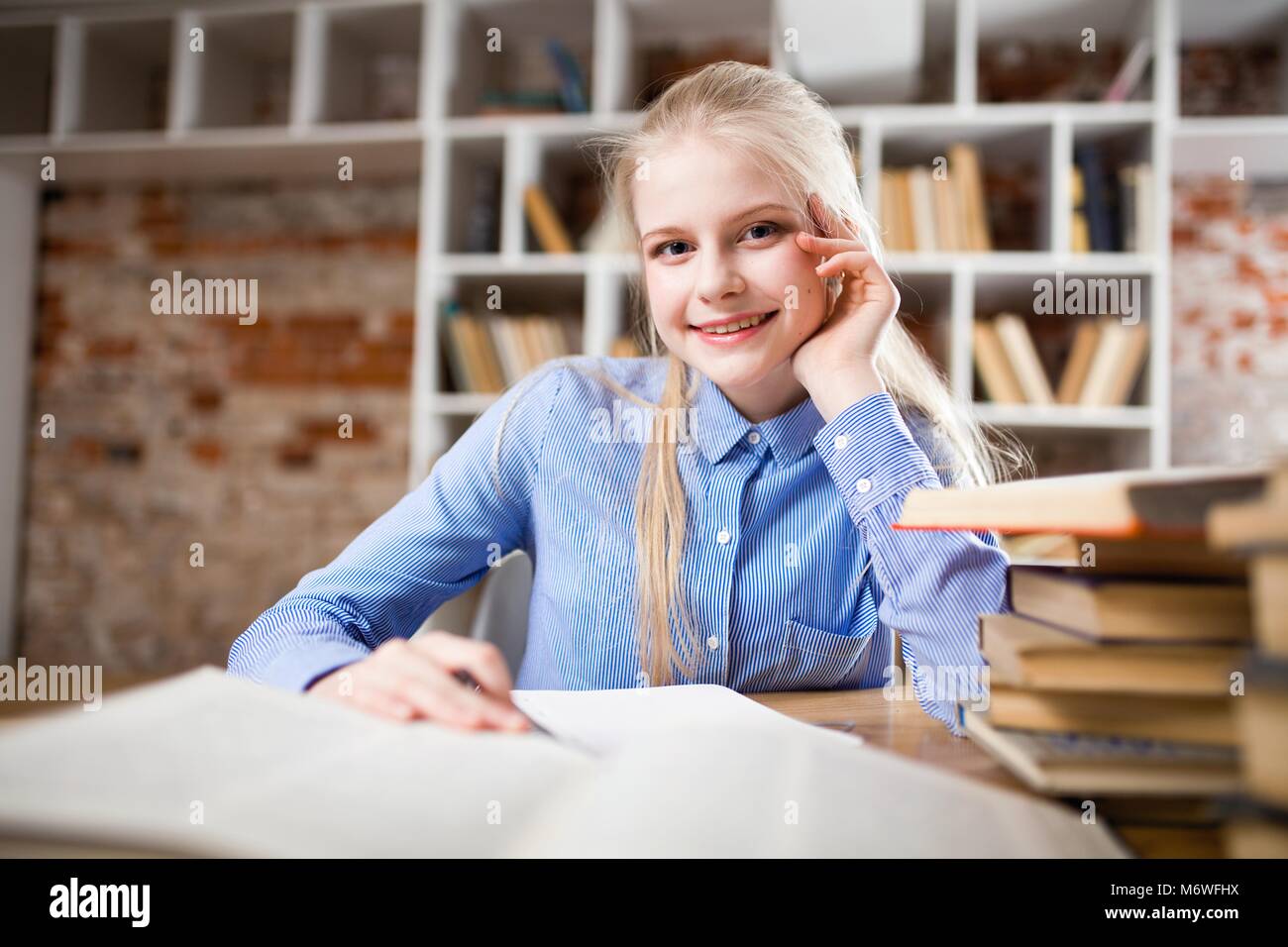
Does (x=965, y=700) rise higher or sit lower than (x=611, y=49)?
lower

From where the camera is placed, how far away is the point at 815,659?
110cm

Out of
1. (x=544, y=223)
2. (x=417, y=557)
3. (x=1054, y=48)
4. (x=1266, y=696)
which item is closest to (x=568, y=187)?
(x=544, y=223)

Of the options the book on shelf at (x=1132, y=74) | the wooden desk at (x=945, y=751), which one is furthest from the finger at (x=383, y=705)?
the book on shelf at (x=1132, y=74)

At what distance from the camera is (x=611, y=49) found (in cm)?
280

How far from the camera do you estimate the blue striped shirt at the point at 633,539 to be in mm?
963

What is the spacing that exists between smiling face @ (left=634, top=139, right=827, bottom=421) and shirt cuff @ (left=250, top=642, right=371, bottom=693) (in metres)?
0.56

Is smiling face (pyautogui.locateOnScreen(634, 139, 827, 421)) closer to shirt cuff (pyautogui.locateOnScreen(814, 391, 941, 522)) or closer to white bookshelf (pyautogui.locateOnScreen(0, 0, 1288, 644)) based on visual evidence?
shirt cuff (pyautogui.locateOnScreen(814, 391, 941, 522))

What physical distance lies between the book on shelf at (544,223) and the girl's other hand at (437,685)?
230 cm

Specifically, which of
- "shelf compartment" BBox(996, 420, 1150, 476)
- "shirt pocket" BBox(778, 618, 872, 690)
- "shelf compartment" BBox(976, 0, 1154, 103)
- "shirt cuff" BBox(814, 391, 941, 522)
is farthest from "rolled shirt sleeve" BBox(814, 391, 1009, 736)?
"shelf compartment" BBox(976, 0, 1154, 103)

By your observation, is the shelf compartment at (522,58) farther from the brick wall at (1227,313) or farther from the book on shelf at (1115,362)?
the brick wall at (1227,313)

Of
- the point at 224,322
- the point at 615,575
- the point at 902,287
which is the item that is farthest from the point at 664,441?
the point at 224,322
